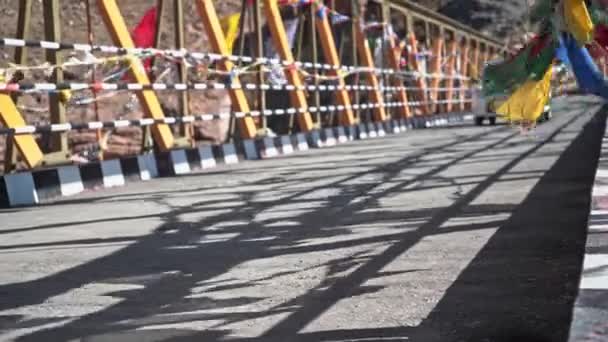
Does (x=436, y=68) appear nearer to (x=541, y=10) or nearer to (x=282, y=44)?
(x=282, y=44)

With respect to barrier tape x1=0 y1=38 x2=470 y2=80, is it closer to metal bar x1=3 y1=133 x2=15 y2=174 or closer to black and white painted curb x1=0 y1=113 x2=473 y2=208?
metal bar x1=3 y1=133 x2=15 y2=174

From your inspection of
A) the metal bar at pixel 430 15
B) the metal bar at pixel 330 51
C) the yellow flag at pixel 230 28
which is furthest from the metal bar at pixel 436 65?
the yellow flag at pixel 230 28

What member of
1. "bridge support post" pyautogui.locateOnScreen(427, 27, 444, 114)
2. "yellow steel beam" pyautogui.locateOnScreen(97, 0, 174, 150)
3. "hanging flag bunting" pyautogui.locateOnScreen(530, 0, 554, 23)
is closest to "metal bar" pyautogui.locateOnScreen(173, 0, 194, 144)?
"yellow steel beam" pyautogui.locateOnScreen(97, 0, 174, 150)

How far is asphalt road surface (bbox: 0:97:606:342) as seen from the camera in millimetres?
3902

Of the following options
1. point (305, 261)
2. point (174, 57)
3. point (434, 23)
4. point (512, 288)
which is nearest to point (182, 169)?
point (174, 57)

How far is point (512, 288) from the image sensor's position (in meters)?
4.42

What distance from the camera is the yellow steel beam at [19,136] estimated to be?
937 centimetres

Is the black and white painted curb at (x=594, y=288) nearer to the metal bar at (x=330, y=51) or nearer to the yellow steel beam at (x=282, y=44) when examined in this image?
the yellow steel beam at (x=282, y=44)

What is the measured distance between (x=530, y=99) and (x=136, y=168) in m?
7.48

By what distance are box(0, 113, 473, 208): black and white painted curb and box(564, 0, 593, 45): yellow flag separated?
5.99 metres

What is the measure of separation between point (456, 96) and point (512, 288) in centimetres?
4090

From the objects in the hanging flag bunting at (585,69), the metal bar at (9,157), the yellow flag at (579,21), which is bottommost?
the metal bar at (9,157)

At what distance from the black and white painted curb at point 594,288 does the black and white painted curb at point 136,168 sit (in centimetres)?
533

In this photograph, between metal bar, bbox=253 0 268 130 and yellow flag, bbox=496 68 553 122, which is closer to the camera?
yellow flag, bbox=496 68 553 122
